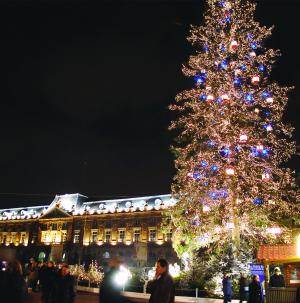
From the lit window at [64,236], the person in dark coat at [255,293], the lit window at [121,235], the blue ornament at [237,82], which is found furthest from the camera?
the lit window at [64,236]

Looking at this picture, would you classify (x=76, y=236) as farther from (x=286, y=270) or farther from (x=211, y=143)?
(x=286, y=270)

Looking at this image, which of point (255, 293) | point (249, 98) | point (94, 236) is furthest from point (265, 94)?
point (94, 236)

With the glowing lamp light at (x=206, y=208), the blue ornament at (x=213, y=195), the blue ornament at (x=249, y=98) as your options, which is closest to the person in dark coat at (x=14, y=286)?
the glowing lamp light at (x=206, y=208)

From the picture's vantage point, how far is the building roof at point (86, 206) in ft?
214

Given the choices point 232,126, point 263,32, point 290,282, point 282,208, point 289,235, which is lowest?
point 290,282

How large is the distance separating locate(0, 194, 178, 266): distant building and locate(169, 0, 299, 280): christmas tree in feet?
115

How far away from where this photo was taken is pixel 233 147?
72.9 ft

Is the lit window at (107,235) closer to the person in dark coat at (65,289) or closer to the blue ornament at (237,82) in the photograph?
the blue ornament at (237,82)

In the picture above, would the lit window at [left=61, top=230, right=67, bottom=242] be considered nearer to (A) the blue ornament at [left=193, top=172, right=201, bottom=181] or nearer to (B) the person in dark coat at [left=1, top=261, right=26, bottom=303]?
(A) the blue ornament at [left=193, top=172, right=201, bottom=181]

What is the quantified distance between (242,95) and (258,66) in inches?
78.6

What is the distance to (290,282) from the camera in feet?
45.7

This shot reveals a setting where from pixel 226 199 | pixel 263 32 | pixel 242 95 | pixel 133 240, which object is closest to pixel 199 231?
pixel 226 199

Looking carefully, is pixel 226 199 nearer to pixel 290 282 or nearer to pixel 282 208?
pixel 282 208

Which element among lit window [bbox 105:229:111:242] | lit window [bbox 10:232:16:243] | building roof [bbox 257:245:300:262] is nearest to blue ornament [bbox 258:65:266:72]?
building roof [bbox 257:245:300:262]
